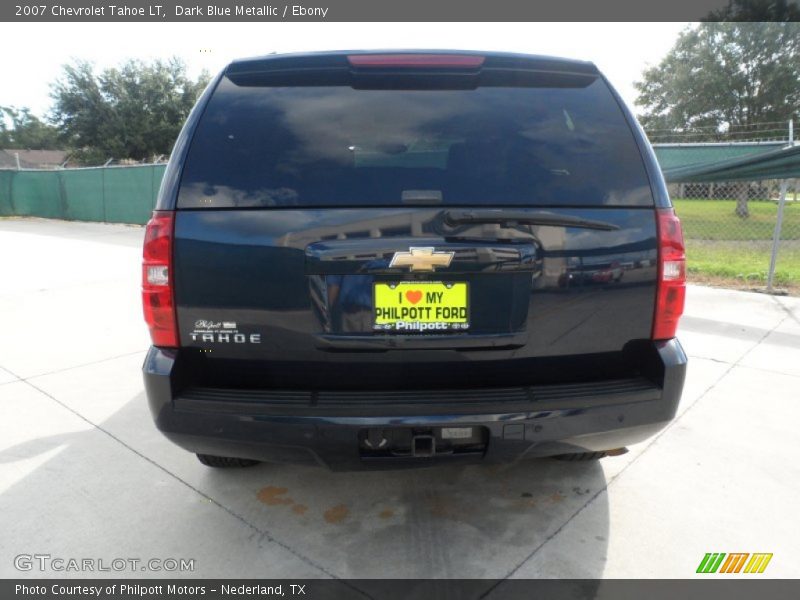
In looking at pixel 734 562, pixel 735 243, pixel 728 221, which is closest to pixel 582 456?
pixel 734 562

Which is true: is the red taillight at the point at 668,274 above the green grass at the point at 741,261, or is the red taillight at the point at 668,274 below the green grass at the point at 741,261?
above

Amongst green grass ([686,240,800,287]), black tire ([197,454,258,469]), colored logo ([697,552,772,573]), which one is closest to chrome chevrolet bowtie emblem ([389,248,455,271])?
black tire ([197,454,258,469])

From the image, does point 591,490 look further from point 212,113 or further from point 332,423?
point 212,113

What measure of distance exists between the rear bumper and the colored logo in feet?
2.24

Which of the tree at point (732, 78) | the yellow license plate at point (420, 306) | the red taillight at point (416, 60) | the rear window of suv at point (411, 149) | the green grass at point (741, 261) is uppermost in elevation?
the tree at point (732, 78)

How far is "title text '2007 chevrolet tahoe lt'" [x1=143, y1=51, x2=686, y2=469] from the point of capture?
5.95ft

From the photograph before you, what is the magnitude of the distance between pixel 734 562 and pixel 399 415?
1.54 meters

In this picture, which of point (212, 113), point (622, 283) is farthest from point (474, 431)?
point (212, 113)

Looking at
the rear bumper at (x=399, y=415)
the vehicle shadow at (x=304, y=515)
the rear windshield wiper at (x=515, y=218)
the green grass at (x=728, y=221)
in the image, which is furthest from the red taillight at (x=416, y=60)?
the green grass at (x=728, y=221)

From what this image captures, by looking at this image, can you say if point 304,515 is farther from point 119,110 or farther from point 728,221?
point 119,110

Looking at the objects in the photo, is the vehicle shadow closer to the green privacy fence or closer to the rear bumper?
the rear bumper

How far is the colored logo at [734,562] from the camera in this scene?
6.93 ft

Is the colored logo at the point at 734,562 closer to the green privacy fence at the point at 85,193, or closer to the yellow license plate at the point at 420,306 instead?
the yellow license plate at the point at 420,306

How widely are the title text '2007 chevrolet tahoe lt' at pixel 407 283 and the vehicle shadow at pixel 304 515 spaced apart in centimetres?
51
